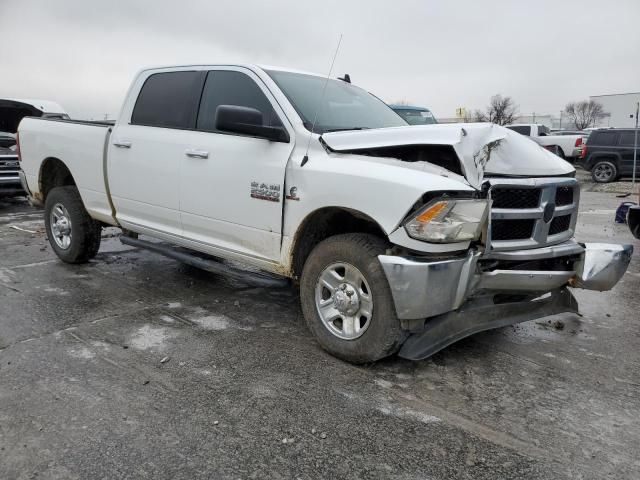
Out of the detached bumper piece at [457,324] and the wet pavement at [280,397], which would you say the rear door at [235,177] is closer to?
the wet pavement at [280,397]

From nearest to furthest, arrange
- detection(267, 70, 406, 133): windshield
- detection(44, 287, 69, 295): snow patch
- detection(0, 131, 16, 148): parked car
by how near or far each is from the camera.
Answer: detection(267, 70, 406, 133): windshield < detection(44, 287, 69, 295): snow patch < detection(0, 131, 16, 148): parked car

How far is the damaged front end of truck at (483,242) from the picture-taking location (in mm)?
3104

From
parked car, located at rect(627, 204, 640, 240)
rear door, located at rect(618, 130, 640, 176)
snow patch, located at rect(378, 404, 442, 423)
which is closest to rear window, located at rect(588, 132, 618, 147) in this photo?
rear door, located at rect(618, 130, 640, 176)

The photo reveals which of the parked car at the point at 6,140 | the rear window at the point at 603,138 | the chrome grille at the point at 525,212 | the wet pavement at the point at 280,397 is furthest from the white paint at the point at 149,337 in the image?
the rear window at the point at 603,138

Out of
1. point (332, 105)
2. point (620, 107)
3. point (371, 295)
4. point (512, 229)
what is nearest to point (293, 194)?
point (371, 295)

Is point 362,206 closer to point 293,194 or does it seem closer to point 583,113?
point 293,194

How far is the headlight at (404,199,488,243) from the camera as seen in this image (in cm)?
307

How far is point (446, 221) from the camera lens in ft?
10.1

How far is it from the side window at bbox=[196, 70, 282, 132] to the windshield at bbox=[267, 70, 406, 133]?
0.17 metres

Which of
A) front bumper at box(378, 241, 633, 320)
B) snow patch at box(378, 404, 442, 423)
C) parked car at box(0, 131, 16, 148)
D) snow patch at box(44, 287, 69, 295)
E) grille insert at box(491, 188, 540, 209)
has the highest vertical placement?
grille insert at box(491, 188, 540, 209)

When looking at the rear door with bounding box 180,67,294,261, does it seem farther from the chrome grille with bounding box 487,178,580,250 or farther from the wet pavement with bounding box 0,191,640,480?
the chrome grille with bounding box 487,178,580,250

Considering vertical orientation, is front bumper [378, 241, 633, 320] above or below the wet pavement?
above

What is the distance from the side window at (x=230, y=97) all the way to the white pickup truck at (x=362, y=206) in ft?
0.04

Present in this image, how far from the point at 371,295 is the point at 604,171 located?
16901 millimetres
